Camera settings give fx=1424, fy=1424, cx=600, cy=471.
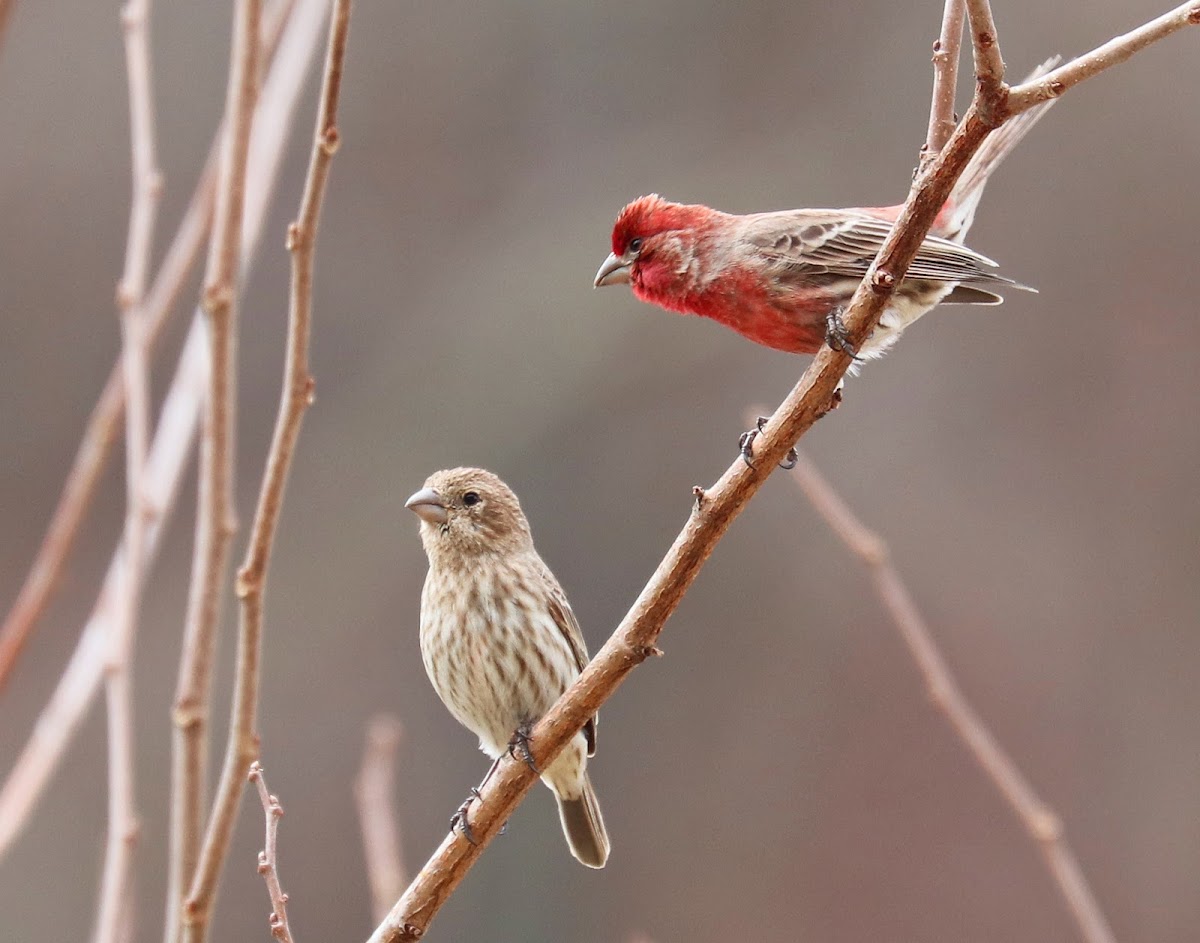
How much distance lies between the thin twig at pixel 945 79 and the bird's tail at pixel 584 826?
7.33 feet

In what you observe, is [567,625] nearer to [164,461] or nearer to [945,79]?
[164,461]

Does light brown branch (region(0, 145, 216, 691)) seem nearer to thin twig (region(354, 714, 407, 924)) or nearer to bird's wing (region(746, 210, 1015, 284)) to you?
thin twig (region(354, 714, 407, 924))

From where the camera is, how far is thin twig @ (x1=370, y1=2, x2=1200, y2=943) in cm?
222

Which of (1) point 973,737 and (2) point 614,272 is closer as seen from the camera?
(1) point 973,737

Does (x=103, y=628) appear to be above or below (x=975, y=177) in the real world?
below

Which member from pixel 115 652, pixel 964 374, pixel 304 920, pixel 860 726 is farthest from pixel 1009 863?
pixel 115 652

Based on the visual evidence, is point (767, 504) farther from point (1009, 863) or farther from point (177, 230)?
point (177, 230)

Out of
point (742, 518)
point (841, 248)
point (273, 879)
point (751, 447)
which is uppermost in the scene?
point (742, 518)

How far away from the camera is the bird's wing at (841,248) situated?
10.4 ft

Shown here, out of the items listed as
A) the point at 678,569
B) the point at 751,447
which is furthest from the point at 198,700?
the point at 751,447

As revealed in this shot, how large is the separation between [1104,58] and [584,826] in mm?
2787

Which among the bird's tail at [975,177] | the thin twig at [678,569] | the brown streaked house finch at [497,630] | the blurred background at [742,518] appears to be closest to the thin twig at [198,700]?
the thin twig at [678,569]

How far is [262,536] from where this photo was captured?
2123mm

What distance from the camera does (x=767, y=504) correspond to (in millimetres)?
8914
